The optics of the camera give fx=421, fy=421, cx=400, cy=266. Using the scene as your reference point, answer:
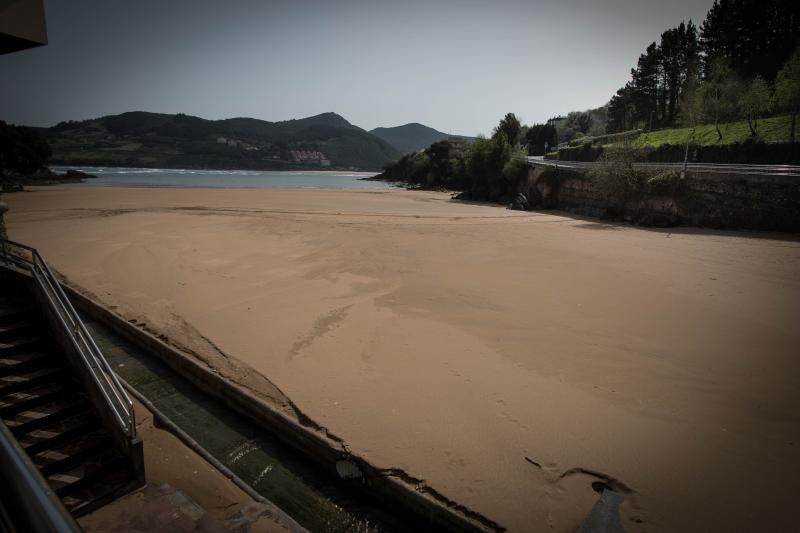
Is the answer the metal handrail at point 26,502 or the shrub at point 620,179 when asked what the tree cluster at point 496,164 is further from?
the metal handrail at point 26,502

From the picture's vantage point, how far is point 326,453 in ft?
20.9

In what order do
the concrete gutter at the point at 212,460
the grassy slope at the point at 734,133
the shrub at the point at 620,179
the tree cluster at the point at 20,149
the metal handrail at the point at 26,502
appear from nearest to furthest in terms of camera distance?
the metal handrail at the point at 26,502 < the concrete gutter at the point at 212,460 < the shrub at the point at 620,179 < the grassy slope at the point at 734,133 < the tree cluster at the point at 20,149

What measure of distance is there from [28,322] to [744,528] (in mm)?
11270

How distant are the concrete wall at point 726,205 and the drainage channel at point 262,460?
27793 millimetres

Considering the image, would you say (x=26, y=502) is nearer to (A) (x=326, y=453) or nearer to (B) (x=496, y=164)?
(A) (x=326, y=453)

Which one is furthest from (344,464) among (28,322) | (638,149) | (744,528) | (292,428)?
(638,149)

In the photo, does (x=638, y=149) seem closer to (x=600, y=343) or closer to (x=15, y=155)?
(x=600, y=343)

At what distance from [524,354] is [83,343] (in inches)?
330

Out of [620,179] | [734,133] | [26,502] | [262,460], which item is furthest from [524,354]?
[734,133]

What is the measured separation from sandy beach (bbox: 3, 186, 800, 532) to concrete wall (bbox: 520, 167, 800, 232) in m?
2.93

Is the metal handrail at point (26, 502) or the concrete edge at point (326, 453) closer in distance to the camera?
the metal handrail at point (26, 502)

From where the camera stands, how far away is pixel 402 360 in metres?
9.19

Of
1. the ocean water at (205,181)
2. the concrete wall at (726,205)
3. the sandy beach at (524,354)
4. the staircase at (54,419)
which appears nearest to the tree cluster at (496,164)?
the concrete wall at (726,205)

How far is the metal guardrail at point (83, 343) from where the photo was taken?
568 centimetres
